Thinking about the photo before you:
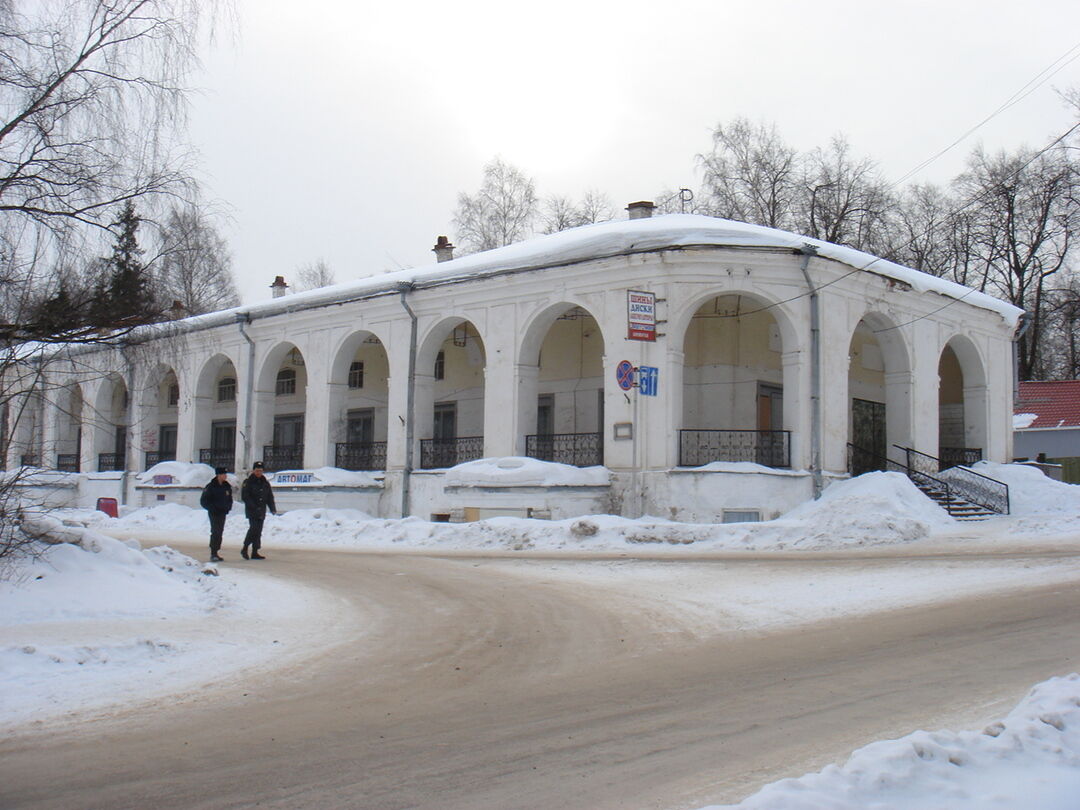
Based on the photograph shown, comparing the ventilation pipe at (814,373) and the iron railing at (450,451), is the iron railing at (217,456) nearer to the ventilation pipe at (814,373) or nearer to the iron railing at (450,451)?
the iron railing at (450,451)

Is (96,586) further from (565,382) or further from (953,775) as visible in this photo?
(565,382)

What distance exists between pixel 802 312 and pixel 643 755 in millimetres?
17682

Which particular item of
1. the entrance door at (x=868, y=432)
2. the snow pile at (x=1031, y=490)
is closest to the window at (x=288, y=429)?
the entrance door at (x=868, y=432)

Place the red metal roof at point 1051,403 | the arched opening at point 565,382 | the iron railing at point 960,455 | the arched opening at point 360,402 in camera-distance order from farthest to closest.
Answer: the red metal roof at point 1051,403, the arched opening at point 360,402, the iron railing at point 960,455, the arched opening at point 565,382

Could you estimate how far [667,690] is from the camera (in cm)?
706

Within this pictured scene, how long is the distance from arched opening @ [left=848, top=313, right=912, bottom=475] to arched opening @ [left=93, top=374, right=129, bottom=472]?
912 inches

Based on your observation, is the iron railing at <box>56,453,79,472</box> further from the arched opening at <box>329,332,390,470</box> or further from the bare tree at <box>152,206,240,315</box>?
the bare tree at <box>152,206,240,315</box>

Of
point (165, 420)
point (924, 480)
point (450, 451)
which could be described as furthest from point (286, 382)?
point (924, 480)

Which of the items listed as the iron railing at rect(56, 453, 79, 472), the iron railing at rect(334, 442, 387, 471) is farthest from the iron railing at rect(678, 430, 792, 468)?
the iron railing at rect(56, 453, 79, 472)

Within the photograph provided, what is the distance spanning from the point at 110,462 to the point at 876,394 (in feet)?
82.8

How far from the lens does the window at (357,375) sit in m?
31.5

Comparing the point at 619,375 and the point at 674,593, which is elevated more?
the point at 619,375

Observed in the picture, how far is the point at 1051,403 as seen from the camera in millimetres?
39750

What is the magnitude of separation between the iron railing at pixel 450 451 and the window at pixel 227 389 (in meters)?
10.9
